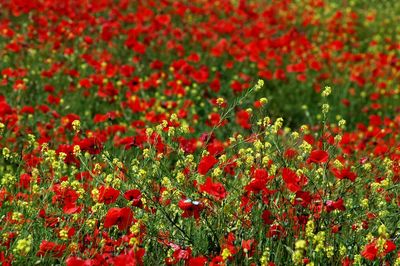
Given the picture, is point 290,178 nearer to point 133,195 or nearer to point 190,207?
point 190,207

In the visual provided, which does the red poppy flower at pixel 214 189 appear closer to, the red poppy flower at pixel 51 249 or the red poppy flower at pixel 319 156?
the red poppy flower at pixel 319 156

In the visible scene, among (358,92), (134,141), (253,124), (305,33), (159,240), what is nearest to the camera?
(159,240)

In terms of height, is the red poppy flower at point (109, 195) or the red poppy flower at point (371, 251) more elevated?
the red poppy flower at point (109, 195)

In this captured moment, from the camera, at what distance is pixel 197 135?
19.4 ft

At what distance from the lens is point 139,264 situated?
2793 millimetres

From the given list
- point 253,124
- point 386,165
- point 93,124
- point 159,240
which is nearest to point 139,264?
point 159,240

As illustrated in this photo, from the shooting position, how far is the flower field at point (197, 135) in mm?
2992

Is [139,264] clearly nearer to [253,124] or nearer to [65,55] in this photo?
[253,124]

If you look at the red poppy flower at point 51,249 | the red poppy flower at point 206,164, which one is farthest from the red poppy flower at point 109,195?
the red poppy flower at point 206,164

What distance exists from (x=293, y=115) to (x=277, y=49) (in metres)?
1.27

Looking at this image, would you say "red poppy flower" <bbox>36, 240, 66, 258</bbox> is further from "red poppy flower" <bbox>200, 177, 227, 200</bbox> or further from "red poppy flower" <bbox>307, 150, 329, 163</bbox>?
"red poppy flower" <bbox>307, 150, 329, 163</bbox>

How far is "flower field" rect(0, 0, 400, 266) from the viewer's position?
9.82 ft

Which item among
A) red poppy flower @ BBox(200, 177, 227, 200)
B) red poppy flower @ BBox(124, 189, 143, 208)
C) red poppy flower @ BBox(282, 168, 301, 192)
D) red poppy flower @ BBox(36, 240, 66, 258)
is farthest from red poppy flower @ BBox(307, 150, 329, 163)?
red poppy flower @ BBox(36, 240, 66, 258)

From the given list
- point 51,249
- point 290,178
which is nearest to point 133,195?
point 51,249
